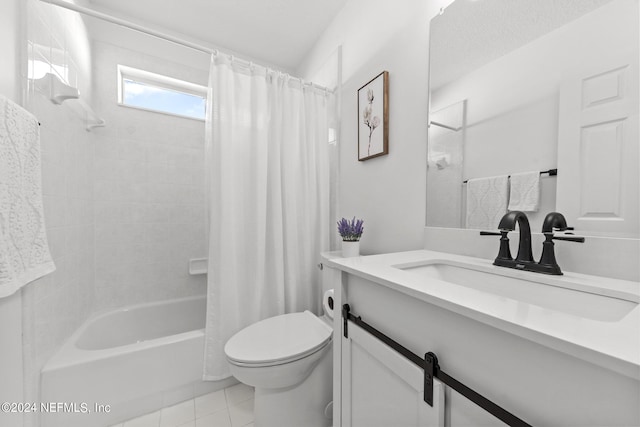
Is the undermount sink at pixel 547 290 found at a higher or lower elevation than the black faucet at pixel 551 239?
lower

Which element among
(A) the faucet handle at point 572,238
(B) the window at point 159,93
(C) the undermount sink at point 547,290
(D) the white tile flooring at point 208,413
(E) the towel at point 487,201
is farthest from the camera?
(B) the window at point 159,93

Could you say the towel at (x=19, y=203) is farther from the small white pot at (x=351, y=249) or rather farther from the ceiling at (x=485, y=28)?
the ceiling at (x=485, y=28)

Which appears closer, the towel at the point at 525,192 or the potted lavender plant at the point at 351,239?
the towel at the point at 525,192

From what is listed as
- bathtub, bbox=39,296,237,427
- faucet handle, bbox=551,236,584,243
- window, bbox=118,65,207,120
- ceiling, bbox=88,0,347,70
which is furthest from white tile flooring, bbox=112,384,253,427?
ceiling, bbox=88,0,347,70

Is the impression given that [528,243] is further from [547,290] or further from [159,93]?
[159,93]

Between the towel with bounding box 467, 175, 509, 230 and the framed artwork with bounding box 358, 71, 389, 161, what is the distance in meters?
0.52

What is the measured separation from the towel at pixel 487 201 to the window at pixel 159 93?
2114mm

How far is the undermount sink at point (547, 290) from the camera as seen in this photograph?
50 cm

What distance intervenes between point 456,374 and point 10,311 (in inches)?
58.0

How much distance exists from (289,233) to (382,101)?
938 mm

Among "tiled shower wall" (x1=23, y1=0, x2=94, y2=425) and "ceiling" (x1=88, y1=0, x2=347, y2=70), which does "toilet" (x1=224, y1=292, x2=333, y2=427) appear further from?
"ceiling" (x1=88, y1=0, x2=347, y2=70)

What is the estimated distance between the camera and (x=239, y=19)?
1696 mm

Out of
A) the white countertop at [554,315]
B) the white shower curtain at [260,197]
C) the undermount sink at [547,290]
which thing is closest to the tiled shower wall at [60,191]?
the white shower curtain at [260,197]

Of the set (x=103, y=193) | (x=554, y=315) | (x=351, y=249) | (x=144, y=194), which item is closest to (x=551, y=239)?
(x=554, y=315)
